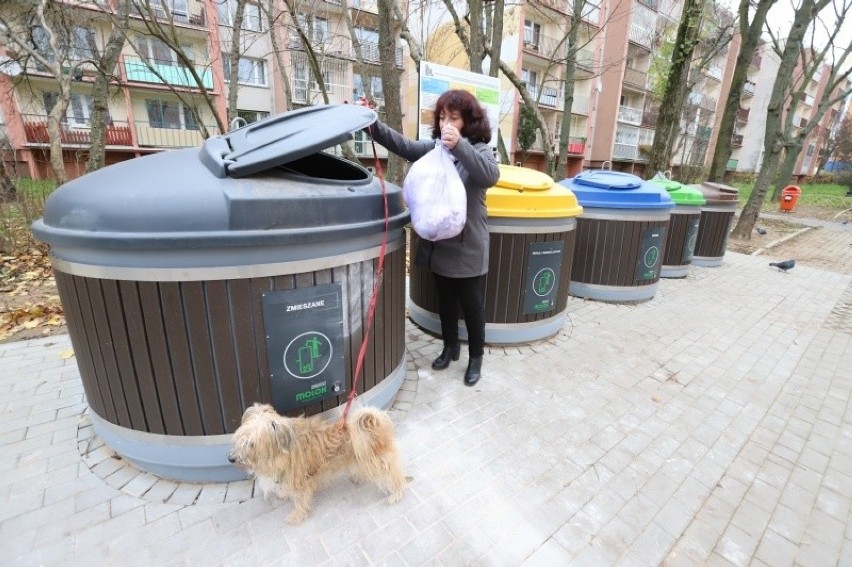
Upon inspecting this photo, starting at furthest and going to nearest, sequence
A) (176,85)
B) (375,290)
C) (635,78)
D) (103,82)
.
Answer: (635,78)
(176,85)
(103,82)
(375,290)

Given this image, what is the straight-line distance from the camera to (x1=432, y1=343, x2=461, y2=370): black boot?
3.26 metres

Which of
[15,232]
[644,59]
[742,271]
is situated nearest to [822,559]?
[742,271]

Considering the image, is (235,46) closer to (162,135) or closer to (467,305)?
(467,305)

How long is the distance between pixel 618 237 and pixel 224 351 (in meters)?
4.35

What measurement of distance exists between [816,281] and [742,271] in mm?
963

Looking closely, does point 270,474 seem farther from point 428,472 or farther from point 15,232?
point 15,232

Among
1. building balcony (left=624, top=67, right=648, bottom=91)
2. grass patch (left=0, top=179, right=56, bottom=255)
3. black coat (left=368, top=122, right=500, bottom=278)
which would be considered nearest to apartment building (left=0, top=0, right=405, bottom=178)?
grass patch (left=0, top=179, right=56, bottom=255)

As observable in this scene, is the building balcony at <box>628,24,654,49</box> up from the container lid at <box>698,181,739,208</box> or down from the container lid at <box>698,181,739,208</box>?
up

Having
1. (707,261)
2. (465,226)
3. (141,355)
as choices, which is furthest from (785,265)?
(141,355)

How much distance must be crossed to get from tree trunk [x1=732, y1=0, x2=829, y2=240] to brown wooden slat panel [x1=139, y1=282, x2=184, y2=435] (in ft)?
37.3

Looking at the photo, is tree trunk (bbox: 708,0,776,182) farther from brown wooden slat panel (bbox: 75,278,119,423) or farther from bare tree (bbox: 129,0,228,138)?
brown wooden slat panel (bbox: 75,278,119,423)

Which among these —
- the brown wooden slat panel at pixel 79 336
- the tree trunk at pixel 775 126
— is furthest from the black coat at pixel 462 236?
the tree trunk at pixel 775 126

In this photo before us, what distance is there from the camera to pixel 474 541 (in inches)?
70.9

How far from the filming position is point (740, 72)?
901 centimetres
